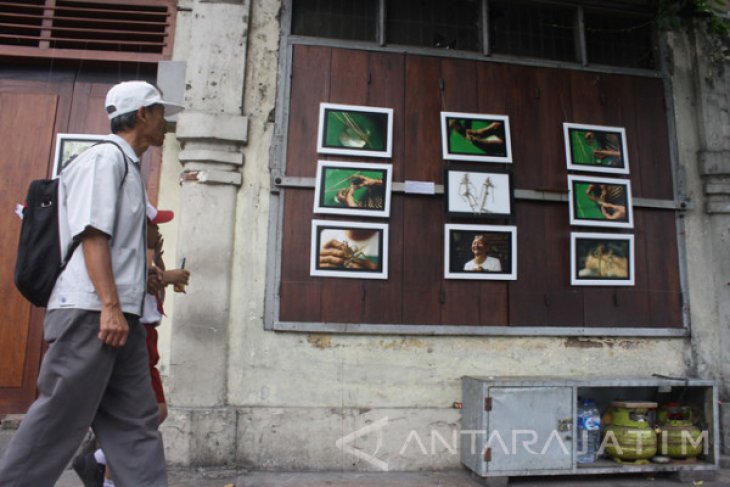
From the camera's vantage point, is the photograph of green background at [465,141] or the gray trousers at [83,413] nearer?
the gray trousers at [83,413]

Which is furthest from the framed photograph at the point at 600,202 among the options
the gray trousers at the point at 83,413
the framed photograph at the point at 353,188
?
the gray trousers at the point at 83,413

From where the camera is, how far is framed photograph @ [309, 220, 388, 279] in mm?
4379

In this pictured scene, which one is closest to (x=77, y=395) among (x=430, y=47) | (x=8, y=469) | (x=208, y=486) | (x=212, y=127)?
(x=8, y=469)

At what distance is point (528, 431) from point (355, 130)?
278cm

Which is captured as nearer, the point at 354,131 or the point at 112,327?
the point at 112,327

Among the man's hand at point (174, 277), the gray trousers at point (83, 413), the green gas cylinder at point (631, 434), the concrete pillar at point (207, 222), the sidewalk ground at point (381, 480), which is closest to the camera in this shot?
the gray trousers at point (83, 413)

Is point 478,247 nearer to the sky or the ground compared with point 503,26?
nearer to the ground

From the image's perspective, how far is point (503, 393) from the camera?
3961mm

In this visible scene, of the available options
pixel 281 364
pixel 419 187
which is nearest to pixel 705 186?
pixel 419 187

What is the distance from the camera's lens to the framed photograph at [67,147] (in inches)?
178

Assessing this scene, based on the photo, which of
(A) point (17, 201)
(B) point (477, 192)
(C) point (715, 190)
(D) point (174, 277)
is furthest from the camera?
(C) point (715, 190)

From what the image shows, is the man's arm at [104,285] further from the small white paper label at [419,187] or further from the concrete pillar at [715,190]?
the concrete pillar at [715,190]

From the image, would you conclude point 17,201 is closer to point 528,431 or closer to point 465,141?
point 465,141

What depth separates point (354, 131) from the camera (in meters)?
4.57
